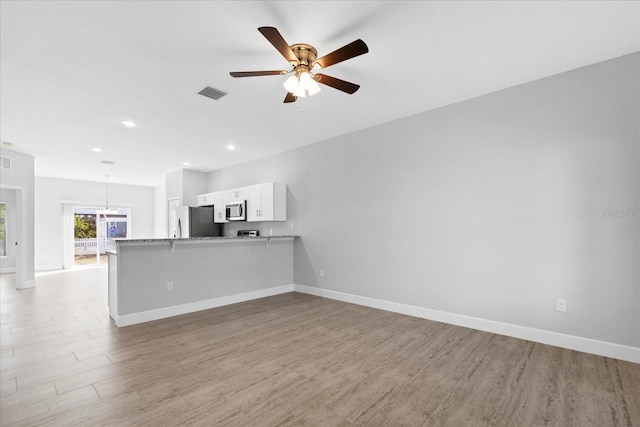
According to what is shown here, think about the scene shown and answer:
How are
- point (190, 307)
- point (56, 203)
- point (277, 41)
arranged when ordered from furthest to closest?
point (56, 203) → point (190, 307) → point (277, 41)

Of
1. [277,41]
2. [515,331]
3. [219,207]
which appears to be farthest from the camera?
[219,207]

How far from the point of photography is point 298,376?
2.39 m

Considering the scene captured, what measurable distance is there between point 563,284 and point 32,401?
14.5ft

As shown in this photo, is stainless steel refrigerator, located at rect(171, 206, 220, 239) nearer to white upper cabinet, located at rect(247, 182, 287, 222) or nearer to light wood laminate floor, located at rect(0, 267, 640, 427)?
white upper cabinet, located at rect(247, 182, 287, 222)

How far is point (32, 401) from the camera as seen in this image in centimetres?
203

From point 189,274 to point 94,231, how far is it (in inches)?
294

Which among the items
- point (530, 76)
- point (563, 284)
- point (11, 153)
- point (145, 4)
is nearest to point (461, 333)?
point (563, 284)

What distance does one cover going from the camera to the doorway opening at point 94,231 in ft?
30.2

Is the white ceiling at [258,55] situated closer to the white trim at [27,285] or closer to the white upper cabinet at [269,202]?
the white upper cabinet at [269,202]

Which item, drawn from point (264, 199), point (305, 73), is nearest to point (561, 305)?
point (305, 73)

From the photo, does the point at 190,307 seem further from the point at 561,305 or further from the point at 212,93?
the point at 561,305

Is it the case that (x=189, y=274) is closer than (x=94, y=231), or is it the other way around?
(x=189, y=274)

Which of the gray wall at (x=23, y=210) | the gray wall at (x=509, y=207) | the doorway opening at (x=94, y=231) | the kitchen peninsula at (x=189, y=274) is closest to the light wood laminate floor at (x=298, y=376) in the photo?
the kitchen peninsula at (x=189, y=274)

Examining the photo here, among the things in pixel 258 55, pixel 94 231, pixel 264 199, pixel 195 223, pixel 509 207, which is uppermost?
pixel 258 55
